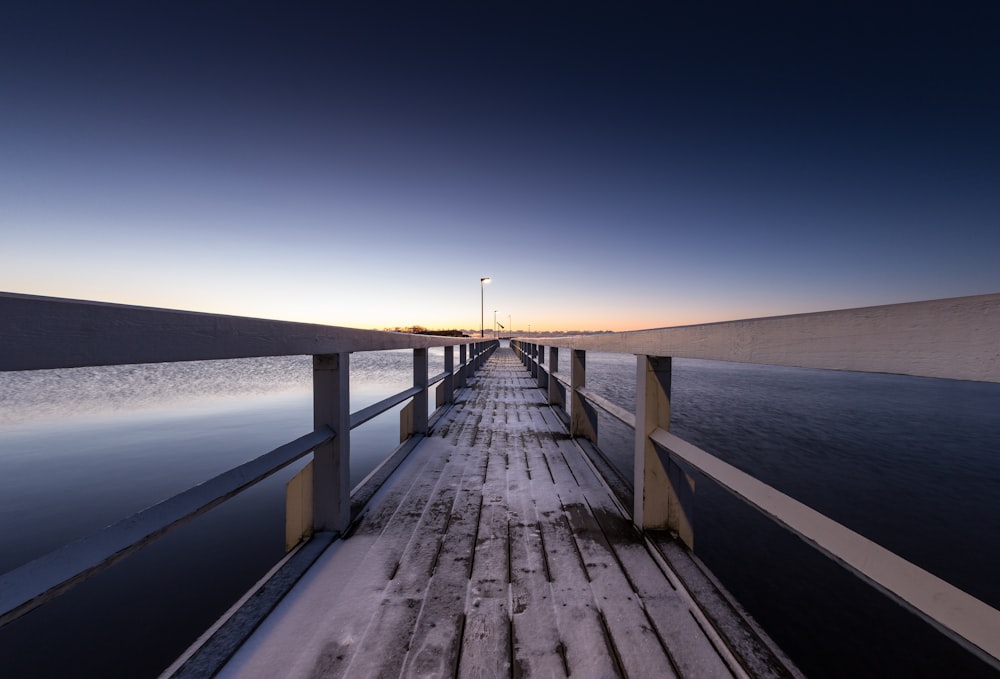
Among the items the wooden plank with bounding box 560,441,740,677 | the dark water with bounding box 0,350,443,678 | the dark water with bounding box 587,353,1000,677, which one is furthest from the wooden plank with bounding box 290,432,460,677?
the dark water with bounding box 587,353,1000,677

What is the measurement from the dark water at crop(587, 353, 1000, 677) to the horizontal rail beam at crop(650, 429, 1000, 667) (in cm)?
218

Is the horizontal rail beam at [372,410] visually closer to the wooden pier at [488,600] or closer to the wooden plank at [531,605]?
the wooden pier at [488,600]

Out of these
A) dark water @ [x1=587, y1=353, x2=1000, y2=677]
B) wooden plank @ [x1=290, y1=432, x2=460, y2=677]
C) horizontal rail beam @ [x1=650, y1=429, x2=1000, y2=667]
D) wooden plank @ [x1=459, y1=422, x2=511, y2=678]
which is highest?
horizontal rail beam @ [x1=650, y1=429, x2=1000, y2=667]

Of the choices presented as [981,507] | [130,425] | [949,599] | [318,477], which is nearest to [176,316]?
[318,477]

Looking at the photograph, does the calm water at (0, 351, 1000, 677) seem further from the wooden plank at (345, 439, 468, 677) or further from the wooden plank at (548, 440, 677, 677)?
the wooden plank at (345, 439, 468, 677)

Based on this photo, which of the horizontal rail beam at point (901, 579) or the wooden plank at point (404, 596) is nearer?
the horizontal rail beam at point (901, 579)

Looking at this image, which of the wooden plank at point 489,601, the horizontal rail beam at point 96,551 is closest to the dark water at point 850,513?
the wooden plank at point 489,601

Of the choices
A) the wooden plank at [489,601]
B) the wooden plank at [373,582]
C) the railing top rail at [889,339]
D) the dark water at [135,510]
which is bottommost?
the dark water at [135,510]

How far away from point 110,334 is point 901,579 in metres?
1.85

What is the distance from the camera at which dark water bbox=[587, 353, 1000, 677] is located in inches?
101

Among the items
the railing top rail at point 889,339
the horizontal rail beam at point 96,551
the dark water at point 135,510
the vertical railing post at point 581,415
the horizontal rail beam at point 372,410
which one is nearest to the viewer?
the railing top rail at point 889,339

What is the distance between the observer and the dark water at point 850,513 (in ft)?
8.41

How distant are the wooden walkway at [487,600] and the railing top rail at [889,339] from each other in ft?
3.56

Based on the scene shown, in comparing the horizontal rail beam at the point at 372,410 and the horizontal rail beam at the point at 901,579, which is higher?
the horizontal rail beam at the point at 372,410
